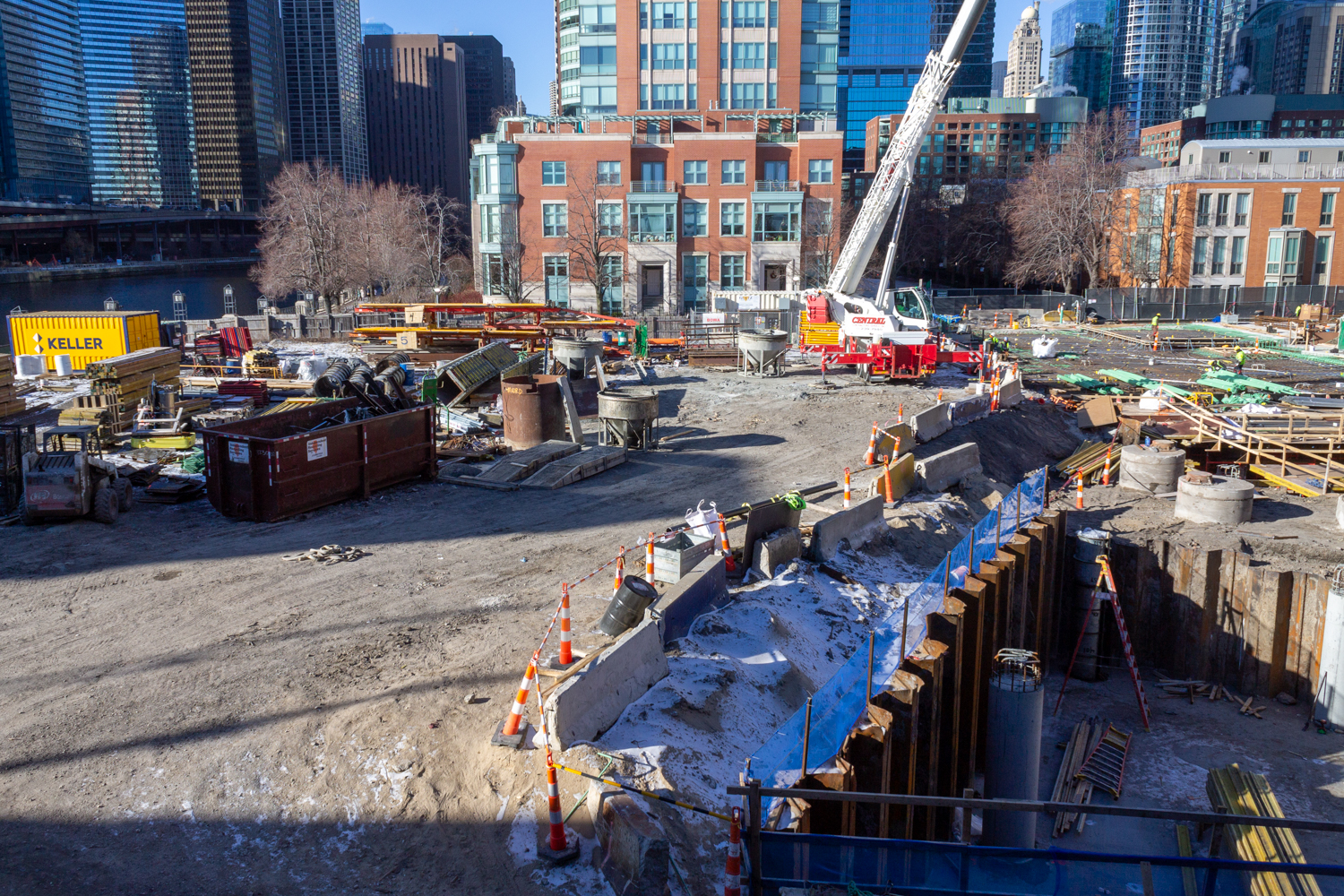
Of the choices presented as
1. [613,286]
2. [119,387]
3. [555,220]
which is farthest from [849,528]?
[555,220]

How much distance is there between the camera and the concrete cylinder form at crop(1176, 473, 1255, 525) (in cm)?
1739

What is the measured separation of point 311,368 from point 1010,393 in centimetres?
2189

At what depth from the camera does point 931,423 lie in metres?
Answer: 24.3

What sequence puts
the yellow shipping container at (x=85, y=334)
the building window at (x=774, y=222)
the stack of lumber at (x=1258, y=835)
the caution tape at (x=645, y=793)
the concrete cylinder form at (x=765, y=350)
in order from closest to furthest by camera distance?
the caution tape at (x=645, y=793) < the stack of lumber at (x=1258, y=835) < the concrete cylinder form at (x=765, y=350) < the yellow shipping container at (x=85, y=334) < the building window at (x=774, y=222)


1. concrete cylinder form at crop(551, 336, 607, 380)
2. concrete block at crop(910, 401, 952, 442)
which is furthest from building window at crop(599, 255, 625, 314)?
concrete block at crop(910, 401, 952, 442)

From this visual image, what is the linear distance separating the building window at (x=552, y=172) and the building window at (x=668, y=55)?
1435 centimetres

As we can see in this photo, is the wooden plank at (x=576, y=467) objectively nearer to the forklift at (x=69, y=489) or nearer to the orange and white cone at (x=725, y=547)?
the orange and white cone at (x=725, y=547)

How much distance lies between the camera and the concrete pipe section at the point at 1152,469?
1912cm

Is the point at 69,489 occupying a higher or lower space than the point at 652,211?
lower

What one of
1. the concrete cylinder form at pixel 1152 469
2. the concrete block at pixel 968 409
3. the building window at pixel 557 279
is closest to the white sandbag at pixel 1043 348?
the concrete block at pixel 968 409

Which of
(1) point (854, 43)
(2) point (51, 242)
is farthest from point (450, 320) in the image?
(1) point (854, 43)

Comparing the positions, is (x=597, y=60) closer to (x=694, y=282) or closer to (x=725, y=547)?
(x=694, y=282)

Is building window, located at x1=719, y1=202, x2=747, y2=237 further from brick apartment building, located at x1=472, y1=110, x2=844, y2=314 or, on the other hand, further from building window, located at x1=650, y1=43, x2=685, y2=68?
building window, located at x1=650, y1=43, x2=685, y2=68

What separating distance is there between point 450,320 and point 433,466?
2549 cm
